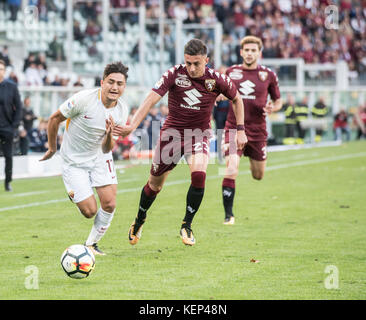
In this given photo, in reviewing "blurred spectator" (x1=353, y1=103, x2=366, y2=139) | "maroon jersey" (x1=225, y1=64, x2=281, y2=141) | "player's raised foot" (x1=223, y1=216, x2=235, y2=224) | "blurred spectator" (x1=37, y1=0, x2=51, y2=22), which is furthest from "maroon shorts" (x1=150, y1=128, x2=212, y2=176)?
"blurred spectator" (x1=353, y1=103, x2=366, y2=139)

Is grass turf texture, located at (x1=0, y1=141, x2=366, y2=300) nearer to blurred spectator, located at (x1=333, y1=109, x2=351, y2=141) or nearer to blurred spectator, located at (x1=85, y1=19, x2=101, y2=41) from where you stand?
blurred spectator, located at (x1=85, y1=19, x2=101, y2=41)

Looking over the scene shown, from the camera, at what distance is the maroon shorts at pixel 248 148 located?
1094cm

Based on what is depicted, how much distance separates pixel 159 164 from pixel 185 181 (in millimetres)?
7344

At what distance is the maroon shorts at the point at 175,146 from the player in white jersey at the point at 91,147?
0.70 m

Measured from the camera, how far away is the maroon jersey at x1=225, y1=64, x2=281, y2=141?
11.2 metres

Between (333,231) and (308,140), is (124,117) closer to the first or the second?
(333,231)

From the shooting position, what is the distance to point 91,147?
8.33m

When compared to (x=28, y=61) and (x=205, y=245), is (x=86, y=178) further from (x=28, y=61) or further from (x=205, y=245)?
(x=28, y=61)

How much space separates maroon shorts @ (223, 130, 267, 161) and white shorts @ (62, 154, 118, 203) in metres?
2.90

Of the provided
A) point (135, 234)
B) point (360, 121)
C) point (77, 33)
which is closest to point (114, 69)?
point (135, 234)

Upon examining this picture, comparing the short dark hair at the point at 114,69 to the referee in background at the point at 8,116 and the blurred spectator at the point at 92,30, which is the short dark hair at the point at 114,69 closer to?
the referee in background at the point at 8,116

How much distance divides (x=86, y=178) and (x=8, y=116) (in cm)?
595
